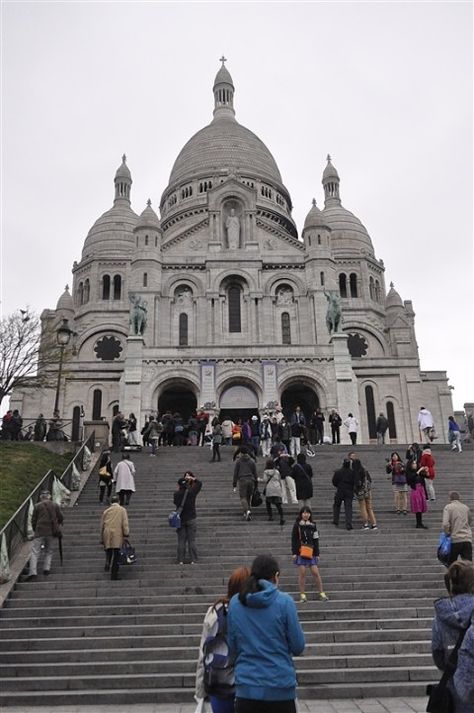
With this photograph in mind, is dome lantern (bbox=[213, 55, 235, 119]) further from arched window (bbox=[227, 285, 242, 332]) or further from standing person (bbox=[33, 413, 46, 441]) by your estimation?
standing person (bbox=[33, 413, 46, 441])

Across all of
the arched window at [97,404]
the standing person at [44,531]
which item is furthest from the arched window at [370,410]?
the standing person at [44,531]

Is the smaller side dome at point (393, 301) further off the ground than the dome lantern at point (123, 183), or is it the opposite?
the dome lantern at point (123, 183)

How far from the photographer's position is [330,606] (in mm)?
10445

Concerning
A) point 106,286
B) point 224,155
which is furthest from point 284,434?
point 224,155

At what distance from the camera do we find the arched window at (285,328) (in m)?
39.1

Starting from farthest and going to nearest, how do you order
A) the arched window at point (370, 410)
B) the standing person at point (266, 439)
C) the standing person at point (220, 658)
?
the arched window at point (370, 410), the standing person at point (266, 439), the standing person at point (220, 658)

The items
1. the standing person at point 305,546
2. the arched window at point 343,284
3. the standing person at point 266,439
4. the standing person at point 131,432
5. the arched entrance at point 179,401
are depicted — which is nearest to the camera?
the standing person at point 305,546

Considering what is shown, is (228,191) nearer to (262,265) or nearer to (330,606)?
(262,265)

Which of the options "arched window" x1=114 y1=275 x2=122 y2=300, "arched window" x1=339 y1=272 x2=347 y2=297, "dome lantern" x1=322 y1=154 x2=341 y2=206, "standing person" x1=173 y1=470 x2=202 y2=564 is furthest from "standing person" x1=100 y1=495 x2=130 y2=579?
"dome lantern" x1=322 y1=154 x2=341 y2=206

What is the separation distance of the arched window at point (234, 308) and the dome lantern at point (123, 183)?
24.9m

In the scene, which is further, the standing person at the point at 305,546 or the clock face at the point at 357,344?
the clock face at the point at 357,344

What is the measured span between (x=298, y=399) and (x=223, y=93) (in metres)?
44.0

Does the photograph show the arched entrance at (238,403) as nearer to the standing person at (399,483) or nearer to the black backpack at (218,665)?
the standing person at (399,483)

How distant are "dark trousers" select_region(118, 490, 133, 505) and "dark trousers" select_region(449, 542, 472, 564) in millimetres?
8195
